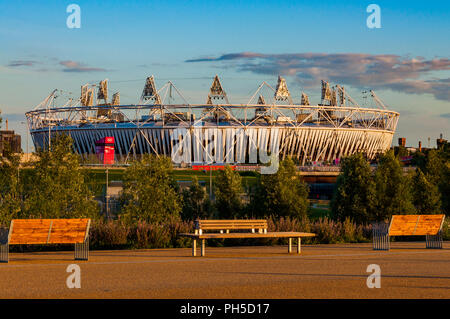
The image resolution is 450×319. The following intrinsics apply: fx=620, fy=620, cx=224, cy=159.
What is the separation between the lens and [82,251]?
12.8 m

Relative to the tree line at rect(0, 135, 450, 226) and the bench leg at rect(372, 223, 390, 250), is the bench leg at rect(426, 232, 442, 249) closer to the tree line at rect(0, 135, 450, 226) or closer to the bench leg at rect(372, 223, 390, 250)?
the bench leg at rect(372, 223, 390, 250)

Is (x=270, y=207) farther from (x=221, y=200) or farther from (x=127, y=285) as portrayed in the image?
(x=127, y=285)

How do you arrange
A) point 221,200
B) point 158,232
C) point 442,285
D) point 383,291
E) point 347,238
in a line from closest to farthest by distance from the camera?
point 383,291, point 442,285, point 158,232, point 347,238, point 221,200

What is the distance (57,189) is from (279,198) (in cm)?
980

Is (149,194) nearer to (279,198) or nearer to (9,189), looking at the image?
(9,189)

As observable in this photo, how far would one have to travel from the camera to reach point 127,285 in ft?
29.7

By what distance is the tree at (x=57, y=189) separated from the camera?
16609mm

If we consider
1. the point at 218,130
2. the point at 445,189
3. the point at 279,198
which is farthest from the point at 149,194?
the point at 218,130

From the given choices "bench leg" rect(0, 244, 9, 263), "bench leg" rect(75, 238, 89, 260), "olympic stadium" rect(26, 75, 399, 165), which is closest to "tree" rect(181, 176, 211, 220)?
"bench leg" rect(75, 238, 89, 260)

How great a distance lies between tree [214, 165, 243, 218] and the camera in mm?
27031

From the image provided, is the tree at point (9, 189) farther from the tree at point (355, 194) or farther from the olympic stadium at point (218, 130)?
the olympic stadium at point (218, 130)

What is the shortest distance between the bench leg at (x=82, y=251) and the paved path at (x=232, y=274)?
21 cm
